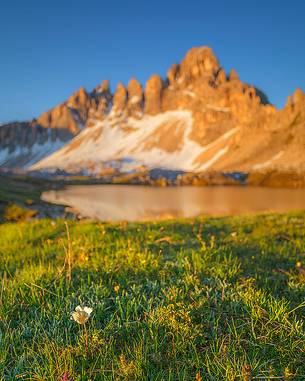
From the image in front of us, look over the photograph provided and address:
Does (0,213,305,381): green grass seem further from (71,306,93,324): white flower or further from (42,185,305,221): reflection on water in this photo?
(42,185,305,221): reflection on water

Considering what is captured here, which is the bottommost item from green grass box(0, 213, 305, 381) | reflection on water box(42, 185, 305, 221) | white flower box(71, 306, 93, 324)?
reflection on water box(42, 185, 305, 221)

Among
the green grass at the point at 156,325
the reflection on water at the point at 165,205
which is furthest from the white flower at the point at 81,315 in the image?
the reflection on water at the point at 165,205

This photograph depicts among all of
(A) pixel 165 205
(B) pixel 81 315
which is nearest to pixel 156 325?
(B) pixel 81 315

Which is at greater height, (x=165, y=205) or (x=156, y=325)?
(x=156, y=325)

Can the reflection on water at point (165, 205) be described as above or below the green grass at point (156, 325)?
below

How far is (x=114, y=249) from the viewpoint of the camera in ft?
24.1

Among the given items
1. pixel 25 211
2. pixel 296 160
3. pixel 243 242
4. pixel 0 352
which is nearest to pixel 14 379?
pixel 0 352

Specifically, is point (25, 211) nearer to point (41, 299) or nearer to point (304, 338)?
point (41, 299)

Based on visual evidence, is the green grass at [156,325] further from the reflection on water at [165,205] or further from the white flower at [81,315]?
the reflection on water at [165,205]

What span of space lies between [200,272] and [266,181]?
16521cm

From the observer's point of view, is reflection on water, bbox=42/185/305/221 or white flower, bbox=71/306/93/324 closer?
white flower, bbox=71/306/93/324

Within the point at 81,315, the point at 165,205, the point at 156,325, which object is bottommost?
the point at 165,205

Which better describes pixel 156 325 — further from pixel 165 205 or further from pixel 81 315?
pixel 165 205

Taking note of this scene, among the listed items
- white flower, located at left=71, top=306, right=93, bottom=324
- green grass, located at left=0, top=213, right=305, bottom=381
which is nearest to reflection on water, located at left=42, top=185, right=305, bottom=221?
green grass, located at left=0, top=213, right=305, bottom=381
